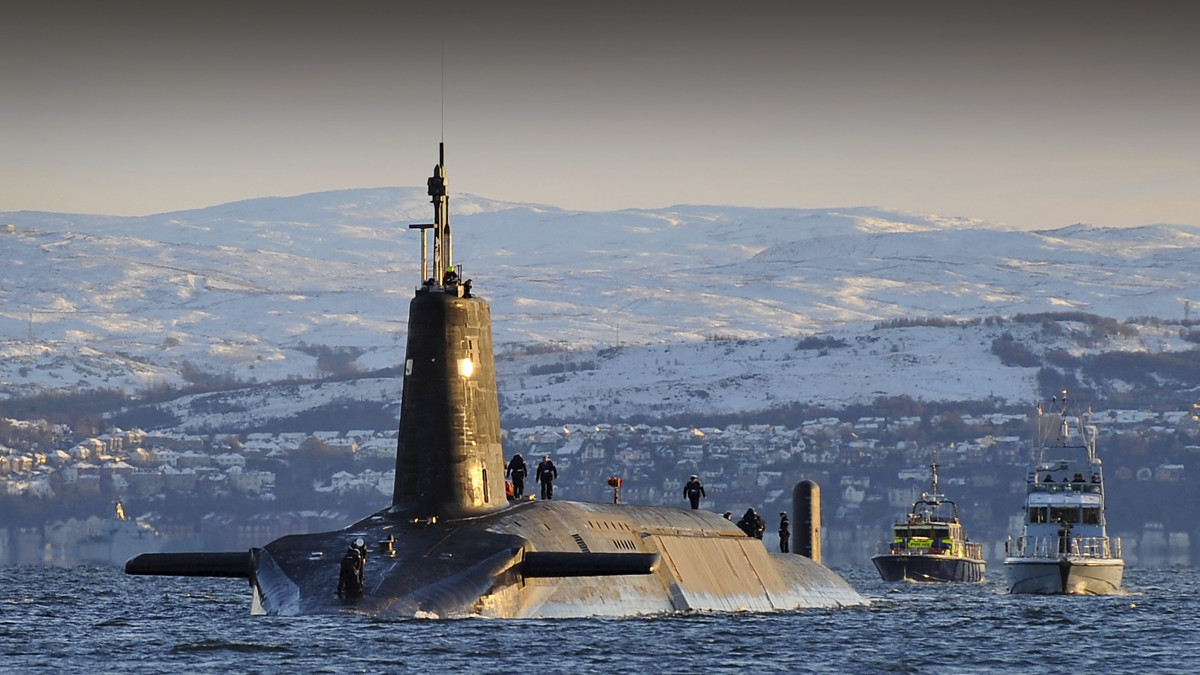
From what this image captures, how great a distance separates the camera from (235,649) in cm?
4556

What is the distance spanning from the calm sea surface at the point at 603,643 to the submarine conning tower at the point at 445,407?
3.53 metres

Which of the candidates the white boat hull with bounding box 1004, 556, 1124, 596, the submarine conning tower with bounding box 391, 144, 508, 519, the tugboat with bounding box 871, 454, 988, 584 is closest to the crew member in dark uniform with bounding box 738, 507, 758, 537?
the submarine conning tower with bounding box 391, 144, 508, 519

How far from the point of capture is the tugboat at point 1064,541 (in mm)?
93125

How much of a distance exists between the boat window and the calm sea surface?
25.2 meters

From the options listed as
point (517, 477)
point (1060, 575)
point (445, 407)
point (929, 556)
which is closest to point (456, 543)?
point (445, 407)

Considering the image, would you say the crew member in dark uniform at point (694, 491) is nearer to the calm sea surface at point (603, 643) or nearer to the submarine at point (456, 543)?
the calm sea surface at point (603, 643)

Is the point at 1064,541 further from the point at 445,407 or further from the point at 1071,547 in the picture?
the point at 445,407

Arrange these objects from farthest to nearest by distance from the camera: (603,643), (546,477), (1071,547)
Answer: (1071,547), (546,477), (603,643)

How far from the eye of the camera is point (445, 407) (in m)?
51.8

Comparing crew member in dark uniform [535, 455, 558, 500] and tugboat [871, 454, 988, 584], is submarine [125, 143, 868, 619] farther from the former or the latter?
tugboat [871, 454, 988, 584]

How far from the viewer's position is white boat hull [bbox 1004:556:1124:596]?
304 ft

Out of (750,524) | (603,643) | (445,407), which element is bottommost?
(603,643)

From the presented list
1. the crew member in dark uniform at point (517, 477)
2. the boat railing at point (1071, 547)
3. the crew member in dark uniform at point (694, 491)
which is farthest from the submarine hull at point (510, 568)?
the boat railing at point (1071, 547)

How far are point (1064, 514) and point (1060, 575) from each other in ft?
15.6
